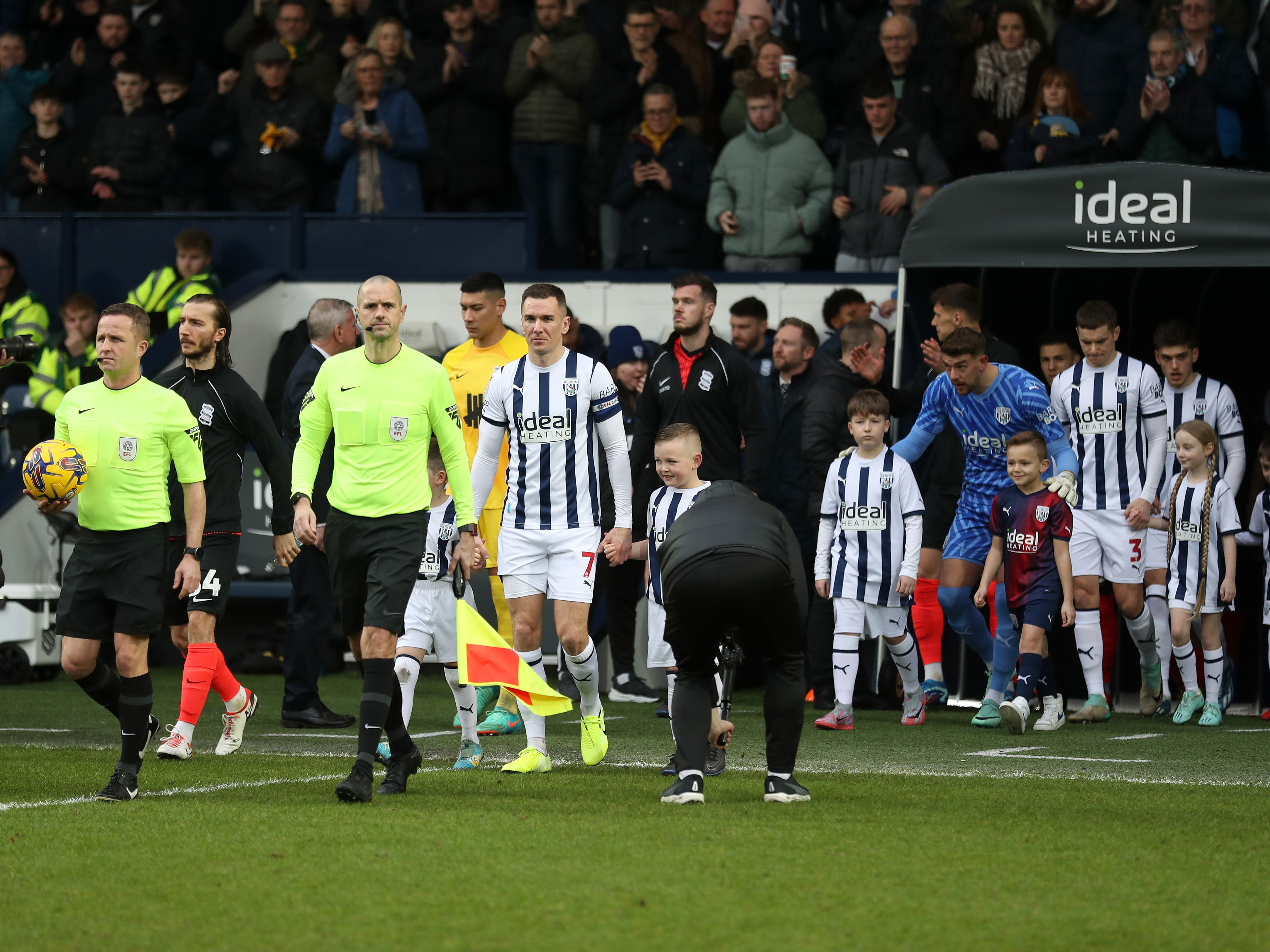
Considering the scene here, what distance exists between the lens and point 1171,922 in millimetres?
4496

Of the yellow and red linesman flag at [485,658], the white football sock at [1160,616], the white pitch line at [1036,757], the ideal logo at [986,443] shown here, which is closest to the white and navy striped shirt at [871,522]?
the ideal logo at [986,443]

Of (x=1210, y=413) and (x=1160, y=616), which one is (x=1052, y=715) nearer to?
(x=1160, y=616)

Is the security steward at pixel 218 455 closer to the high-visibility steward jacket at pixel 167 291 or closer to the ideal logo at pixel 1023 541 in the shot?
the ideal logo at pixel 1023 541

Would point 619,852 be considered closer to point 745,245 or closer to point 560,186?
point 745,245

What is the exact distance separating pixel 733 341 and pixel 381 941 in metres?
8.49

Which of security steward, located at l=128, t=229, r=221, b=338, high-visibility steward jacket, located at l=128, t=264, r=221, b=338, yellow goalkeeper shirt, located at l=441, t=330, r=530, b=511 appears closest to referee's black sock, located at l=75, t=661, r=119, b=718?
yellow goalkeeper shirt, located at l=441, t=330, r=530, b=511

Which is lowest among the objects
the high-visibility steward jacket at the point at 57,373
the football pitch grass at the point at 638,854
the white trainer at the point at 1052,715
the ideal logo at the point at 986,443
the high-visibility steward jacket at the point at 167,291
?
the white trainer at the point at 1052,715

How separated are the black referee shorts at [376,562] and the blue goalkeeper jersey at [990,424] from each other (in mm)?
4055

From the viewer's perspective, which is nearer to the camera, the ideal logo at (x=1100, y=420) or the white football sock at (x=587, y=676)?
the white football sock at (x=587, y=676)

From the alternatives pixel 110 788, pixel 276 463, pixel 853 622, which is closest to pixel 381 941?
pixel 110 788

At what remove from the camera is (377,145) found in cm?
1441

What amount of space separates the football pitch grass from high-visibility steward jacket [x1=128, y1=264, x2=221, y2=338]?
21.5 ft

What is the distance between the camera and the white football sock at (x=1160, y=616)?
35.1 ft

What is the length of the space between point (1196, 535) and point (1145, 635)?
69cm
